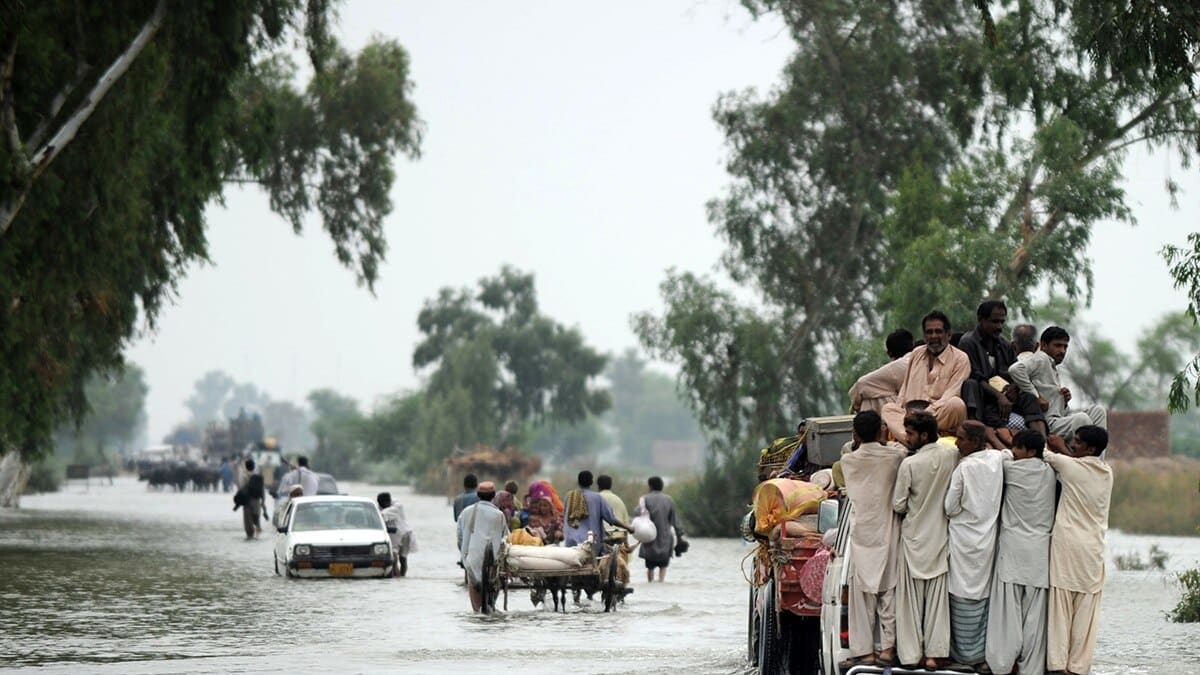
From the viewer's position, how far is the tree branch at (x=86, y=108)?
101 ft

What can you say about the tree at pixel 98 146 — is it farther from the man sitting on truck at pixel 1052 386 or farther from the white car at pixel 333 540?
the man sitting on truck at pixel 1052 386

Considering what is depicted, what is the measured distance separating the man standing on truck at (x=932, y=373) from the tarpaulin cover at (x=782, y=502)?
90 centimetres

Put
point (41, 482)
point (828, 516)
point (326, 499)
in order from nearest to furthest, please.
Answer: point (828, 516) → point (326, 499) → point (41, 482)

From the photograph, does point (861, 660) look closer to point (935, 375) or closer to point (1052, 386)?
point (935, 375)

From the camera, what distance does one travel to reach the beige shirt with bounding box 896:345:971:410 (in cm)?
1509

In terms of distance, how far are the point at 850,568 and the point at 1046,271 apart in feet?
87.2

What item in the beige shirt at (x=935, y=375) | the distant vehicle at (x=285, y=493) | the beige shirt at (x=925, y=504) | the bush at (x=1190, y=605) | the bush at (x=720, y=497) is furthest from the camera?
the bush at (x=720, y=497)

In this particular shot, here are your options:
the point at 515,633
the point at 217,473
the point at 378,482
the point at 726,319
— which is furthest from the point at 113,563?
the point at 378,482

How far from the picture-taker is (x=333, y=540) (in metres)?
31.1

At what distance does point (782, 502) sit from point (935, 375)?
1.50 meters

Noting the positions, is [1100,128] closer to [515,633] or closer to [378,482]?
[515,633]

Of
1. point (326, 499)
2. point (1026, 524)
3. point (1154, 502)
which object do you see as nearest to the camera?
point (1026, 524)

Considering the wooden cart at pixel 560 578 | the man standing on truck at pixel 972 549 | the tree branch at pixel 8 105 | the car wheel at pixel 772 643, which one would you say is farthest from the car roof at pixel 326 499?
the man standing on truck at pixel 972 549

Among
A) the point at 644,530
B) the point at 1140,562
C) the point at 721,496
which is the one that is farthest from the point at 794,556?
the point at 721,496
